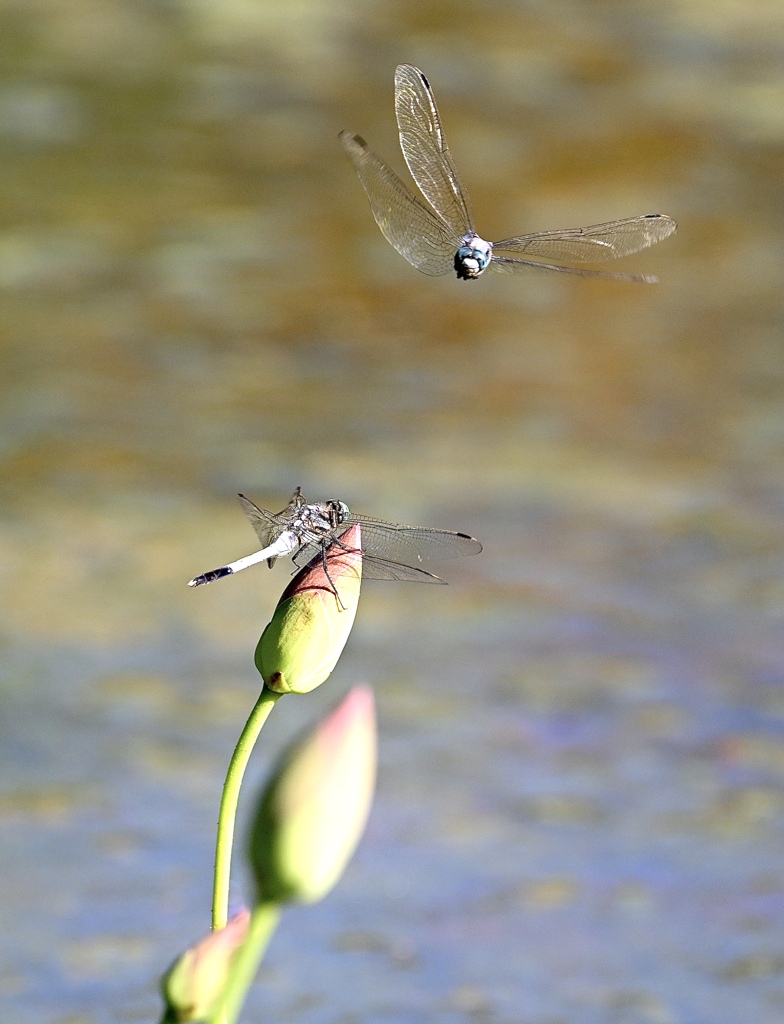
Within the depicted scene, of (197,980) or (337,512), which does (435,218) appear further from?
(197,980)

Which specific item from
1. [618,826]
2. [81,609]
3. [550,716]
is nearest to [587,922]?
A: [618,826]

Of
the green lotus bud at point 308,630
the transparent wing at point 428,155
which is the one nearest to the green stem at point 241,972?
the green lotus bud at point 308,630

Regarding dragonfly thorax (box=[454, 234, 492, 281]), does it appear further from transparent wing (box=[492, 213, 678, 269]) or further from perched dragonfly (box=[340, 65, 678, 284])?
transparent wing (box=[492, 213, 678, 269])

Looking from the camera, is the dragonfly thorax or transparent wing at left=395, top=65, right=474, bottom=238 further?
transparent wing at left=395, top=65, right=474, bottom=238

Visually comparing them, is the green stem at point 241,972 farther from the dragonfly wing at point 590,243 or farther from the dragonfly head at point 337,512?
the dragonfly wing at point 590,243

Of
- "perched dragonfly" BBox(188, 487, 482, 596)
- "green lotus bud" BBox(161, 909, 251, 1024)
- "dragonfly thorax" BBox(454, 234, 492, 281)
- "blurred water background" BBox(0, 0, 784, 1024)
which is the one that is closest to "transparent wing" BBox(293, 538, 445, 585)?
"perched dragonfly" BBox(188, 487, 482, 596)

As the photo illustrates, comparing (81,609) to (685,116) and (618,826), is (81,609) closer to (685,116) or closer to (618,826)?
(618,826)

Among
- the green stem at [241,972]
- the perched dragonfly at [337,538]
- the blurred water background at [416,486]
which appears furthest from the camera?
the blurred water background at [416,486]
